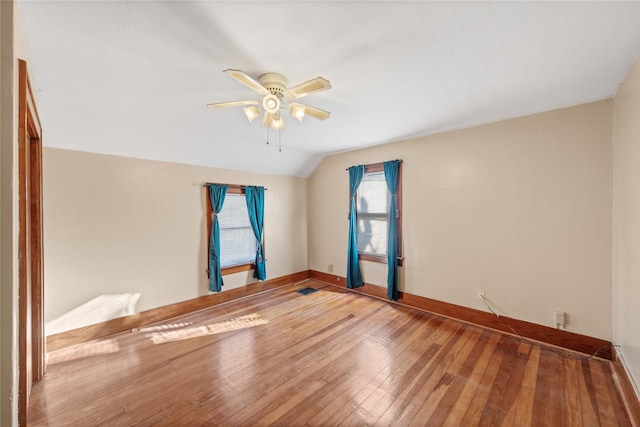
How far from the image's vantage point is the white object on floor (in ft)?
8.52

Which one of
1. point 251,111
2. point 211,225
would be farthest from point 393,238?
point 211,225

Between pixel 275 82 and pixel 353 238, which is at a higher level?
pixel 275 82

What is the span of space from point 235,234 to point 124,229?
148 centimetres

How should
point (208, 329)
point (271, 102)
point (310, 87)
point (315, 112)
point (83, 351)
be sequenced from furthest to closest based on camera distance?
point (208, 329)
point (83, 351)
point (315, 112)
point (271, 102)
point (310, 87)

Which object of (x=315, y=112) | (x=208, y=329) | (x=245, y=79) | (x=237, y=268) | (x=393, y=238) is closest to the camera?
(x=245, y=79)

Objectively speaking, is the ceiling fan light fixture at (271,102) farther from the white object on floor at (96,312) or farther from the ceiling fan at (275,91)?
the white object on floor at (96,312)

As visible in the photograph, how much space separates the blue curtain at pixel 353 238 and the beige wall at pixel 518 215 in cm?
56

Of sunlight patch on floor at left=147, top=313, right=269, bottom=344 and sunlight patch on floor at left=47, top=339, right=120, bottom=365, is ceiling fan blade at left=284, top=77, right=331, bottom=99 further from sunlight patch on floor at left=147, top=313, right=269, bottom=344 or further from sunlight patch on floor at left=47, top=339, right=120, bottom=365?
sunlight patch on floor at left=47, top=339, right=120, bottom=365

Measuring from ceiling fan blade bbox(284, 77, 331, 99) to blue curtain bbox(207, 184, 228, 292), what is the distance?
92.7 inches

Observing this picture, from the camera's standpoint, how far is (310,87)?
1.73 m

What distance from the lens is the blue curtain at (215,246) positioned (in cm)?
369

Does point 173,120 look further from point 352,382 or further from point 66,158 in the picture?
point 352,382

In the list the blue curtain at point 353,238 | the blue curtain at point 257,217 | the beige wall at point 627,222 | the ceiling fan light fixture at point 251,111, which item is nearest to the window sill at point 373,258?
the blue curtain at point 353,238

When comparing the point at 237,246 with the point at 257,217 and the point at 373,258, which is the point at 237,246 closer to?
the point at 257,217
